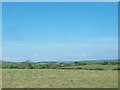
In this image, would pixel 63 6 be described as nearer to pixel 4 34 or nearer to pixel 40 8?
pixel 40 8

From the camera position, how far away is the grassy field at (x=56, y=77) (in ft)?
12.3

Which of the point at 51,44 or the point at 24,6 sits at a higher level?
the point at 24,6

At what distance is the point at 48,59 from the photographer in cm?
364

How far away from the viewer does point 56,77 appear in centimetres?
382

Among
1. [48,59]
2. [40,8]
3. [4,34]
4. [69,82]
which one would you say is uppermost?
[40,8]

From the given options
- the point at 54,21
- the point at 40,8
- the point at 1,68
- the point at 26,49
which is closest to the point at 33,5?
the point at 40,8

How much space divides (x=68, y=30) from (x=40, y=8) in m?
0.49

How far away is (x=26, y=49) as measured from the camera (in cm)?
380

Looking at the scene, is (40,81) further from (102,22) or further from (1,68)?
(102,22)

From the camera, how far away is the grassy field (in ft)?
12.3

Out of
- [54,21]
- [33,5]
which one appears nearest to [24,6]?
[33,5]

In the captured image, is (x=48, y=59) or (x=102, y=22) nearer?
(x=48, y=59)

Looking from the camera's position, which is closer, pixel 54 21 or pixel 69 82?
pixel 69 82

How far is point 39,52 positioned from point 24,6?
0.69m
